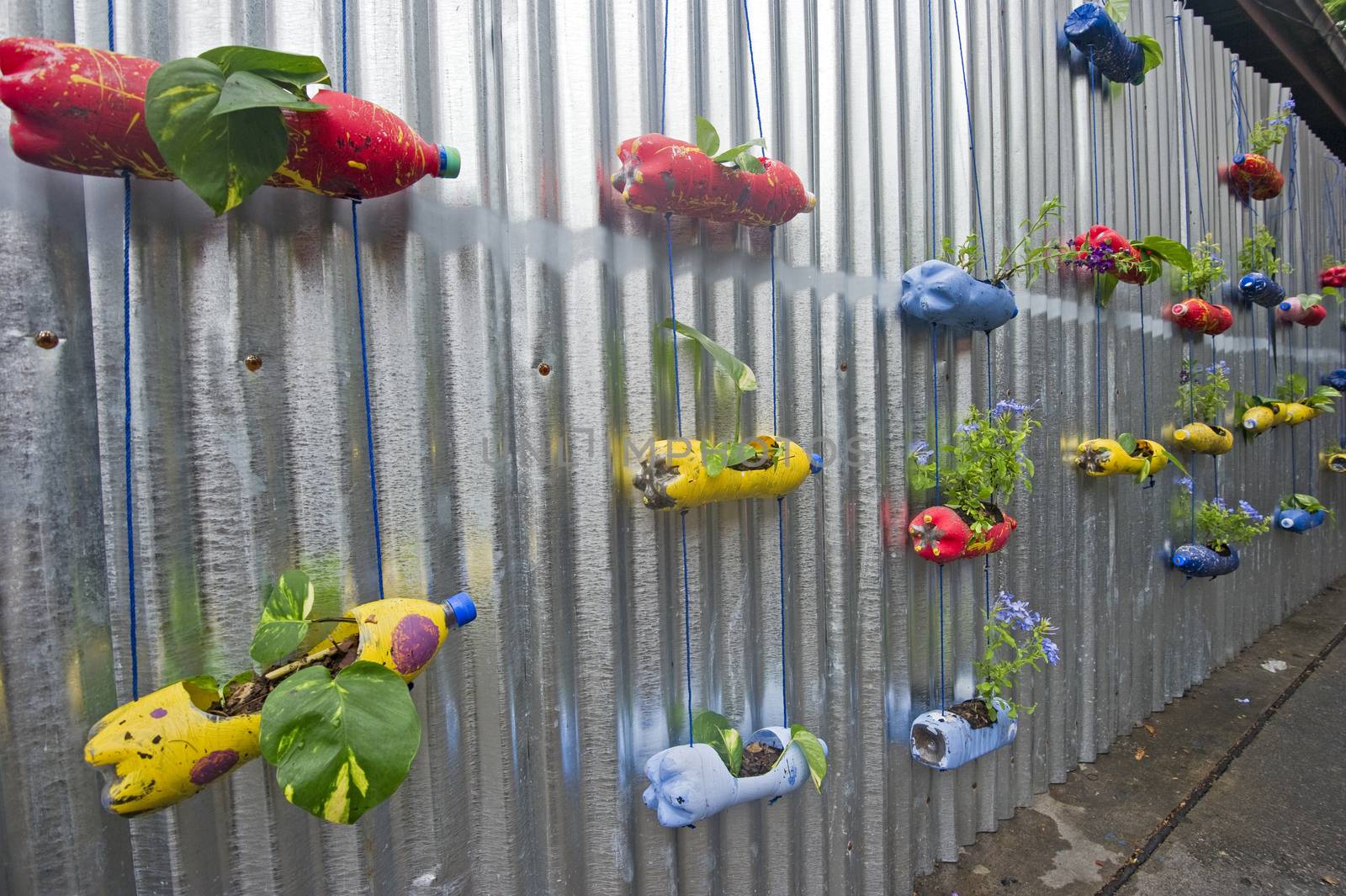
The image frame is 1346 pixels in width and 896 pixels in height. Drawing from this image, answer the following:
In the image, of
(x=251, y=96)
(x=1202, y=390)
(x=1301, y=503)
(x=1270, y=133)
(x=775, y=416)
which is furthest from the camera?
(x=1301, y=503)

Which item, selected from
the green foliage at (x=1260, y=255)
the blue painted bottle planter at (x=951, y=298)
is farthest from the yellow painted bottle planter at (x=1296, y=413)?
the blue painted bottle planter at (x=951, y=298)

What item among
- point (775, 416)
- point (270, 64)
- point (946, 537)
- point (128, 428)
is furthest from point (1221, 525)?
point (128, 428)

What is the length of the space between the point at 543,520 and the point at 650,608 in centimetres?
35

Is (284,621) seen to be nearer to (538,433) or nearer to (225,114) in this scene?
(538,433)

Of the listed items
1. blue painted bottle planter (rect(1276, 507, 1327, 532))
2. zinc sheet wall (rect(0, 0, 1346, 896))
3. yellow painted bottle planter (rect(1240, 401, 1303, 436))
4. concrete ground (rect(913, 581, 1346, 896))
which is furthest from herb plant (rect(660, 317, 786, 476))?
blue painted bottle planter (rect(1276, 507, 1327, 532))

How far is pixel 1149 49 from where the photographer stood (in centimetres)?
237

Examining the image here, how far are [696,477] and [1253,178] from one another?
3979mm

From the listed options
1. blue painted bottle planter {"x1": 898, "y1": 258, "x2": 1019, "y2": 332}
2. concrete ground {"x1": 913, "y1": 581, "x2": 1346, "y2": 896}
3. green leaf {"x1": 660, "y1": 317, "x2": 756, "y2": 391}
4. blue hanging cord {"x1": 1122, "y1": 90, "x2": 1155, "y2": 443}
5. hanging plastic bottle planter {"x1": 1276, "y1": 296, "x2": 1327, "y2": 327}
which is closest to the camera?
green leaf {"x1": 660, "y1": 317, "x2": 756, "y2": 391}

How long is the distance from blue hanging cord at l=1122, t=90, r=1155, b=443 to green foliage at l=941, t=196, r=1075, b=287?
0.70 m

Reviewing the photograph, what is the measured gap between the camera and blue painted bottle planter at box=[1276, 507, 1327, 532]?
3.71 m

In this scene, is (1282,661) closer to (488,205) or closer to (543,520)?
(543,520)

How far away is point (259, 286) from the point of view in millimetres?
1079

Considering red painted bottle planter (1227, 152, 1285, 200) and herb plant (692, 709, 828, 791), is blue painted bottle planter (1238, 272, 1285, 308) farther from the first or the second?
herb plant (692, 709, 828, 791)

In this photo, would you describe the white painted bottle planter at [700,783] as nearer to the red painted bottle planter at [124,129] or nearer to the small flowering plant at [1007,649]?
the small flowering plant at [1007,649]
